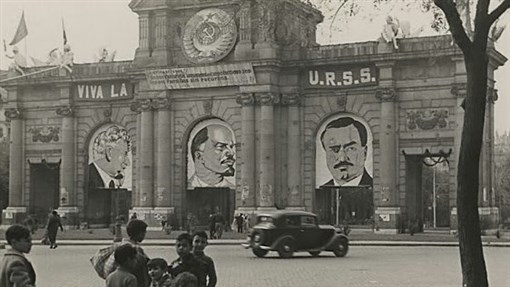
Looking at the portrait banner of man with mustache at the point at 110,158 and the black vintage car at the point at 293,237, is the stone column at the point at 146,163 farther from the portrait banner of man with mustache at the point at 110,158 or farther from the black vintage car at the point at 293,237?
the black vintage car at the point at 293,237

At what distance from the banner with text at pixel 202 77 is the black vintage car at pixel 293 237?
2064cm

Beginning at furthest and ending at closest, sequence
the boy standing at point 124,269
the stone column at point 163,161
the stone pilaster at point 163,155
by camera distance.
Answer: the stone pilaster at point 163,155
the stone column at point 163,161
the boy standing at point 124,269

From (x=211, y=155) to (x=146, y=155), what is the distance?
3.90 metres

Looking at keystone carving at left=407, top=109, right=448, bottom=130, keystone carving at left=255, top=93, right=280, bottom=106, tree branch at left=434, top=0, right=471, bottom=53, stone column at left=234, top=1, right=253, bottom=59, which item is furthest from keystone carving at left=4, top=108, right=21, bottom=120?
tree branch at left=434, top=0, right=471, bottom=53

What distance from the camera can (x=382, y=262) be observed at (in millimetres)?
28266

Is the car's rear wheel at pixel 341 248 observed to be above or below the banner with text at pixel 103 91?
below

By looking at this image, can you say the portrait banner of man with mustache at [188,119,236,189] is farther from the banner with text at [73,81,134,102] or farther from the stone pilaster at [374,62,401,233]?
the stone pilaster at [374,62,401,233]

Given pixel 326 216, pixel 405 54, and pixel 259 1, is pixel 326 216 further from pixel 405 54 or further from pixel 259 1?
pixel 259 1

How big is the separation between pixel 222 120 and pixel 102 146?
8.75 metres

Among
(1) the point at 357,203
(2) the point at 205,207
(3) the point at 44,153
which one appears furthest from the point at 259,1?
(1) the point at 357,203

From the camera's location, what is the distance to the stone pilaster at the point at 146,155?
5500 centimetres

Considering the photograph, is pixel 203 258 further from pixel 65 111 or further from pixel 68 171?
pixel 65 111

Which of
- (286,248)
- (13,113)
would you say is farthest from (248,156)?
(286,248)

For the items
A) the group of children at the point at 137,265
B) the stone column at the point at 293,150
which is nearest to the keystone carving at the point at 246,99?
the stone column at the point at 293,150
